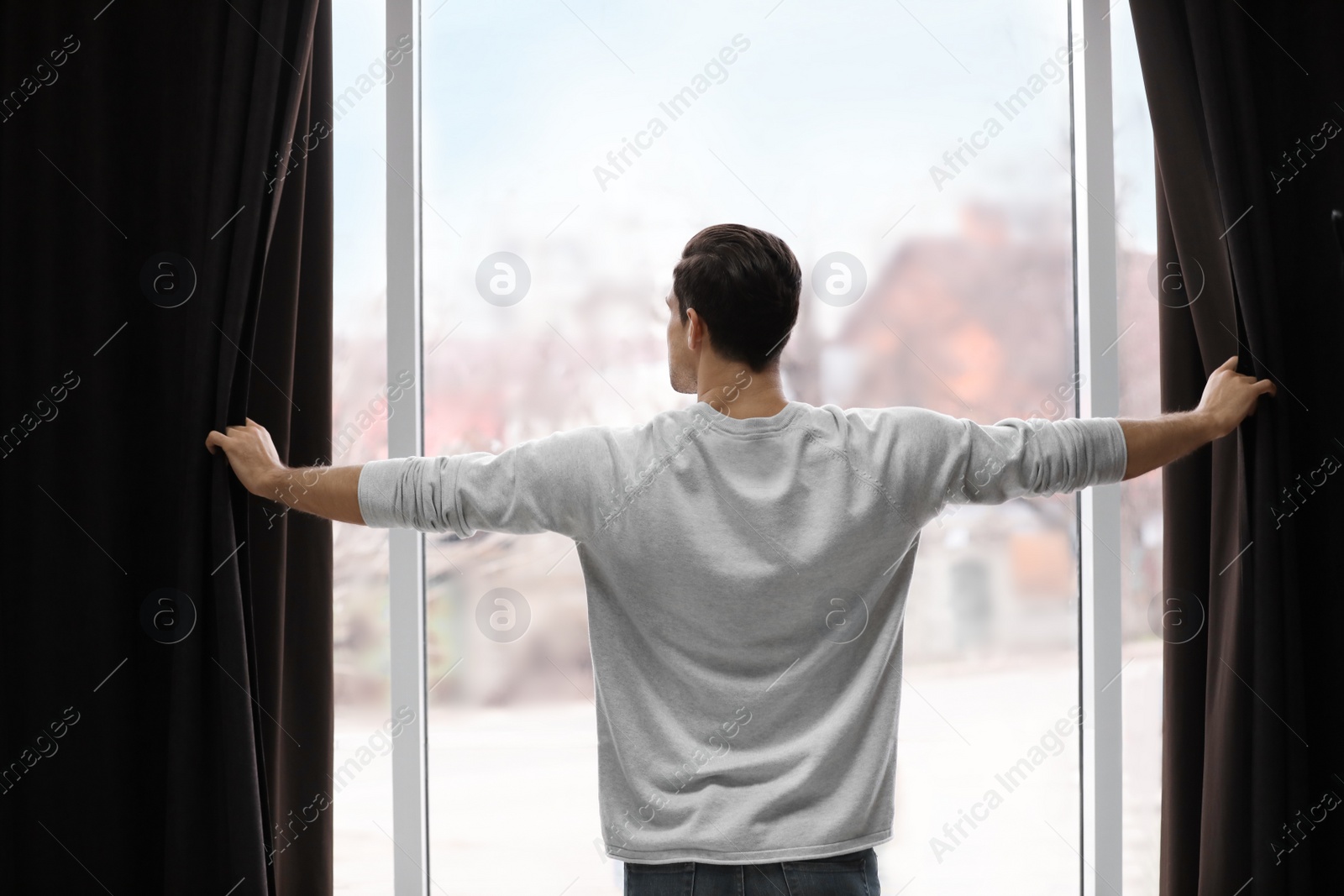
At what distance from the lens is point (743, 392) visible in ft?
3.64

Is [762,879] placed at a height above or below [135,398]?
below

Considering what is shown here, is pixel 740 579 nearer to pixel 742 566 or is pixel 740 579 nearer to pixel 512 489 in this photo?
pixel 742 566

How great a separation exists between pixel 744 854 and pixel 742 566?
339mm

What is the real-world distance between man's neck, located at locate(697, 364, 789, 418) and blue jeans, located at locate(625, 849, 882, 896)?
544mm

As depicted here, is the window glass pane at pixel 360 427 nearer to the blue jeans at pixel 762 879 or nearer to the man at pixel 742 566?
the man at pixel 742 566

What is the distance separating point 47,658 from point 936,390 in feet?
5.24

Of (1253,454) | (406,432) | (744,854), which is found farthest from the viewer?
(406,432)

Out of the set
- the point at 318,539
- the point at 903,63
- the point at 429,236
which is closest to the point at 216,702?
the point at 318,539

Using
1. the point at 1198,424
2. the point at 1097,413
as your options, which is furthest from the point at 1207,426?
the point at 1097,413

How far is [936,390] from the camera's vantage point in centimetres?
165

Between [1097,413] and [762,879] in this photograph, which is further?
[1097,413]

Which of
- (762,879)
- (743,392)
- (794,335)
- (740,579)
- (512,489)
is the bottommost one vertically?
(762,879)

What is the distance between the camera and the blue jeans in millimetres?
1031

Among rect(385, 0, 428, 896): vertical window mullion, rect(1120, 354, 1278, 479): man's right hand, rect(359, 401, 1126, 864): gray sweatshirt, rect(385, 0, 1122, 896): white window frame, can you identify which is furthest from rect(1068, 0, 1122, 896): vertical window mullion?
rect(385, 0, 428, 896): vertical window mullion
